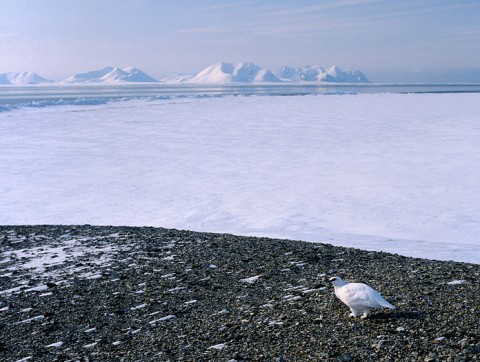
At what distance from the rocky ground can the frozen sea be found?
206 centimetres

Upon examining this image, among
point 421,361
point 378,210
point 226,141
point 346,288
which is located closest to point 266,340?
point 346,288

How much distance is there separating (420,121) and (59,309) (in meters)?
34.9

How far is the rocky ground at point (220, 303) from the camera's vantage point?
534cm

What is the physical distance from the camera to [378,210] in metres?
13.1

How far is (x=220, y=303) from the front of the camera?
22.5ft

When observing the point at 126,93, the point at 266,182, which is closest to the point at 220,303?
the point at 266,182

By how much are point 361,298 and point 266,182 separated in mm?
11530

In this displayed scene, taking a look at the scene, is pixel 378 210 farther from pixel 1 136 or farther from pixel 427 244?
pixel 1 136

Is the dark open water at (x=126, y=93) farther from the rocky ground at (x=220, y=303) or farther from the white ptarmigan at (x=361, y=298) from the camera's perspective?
the white ptarmigan at (x=361, y=298)

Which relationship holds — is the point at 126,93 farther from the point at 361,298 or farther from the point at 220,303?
the point at 361,298

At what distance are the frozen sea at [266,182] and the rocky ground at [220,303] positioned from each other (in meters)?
2.06

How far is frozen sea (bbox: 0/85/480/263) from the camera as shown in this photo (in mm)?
11805

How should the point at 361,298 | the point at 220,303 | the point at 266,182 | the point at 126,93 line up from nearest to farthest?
the point at 361,298
the point at 220,303
the point at 266,182
the point at 126,93

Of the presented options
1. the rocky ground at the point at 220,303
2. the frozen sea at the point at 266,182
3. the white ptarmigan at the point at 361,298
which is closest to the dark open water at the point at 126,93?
the frozen sea at the point at 266,182
